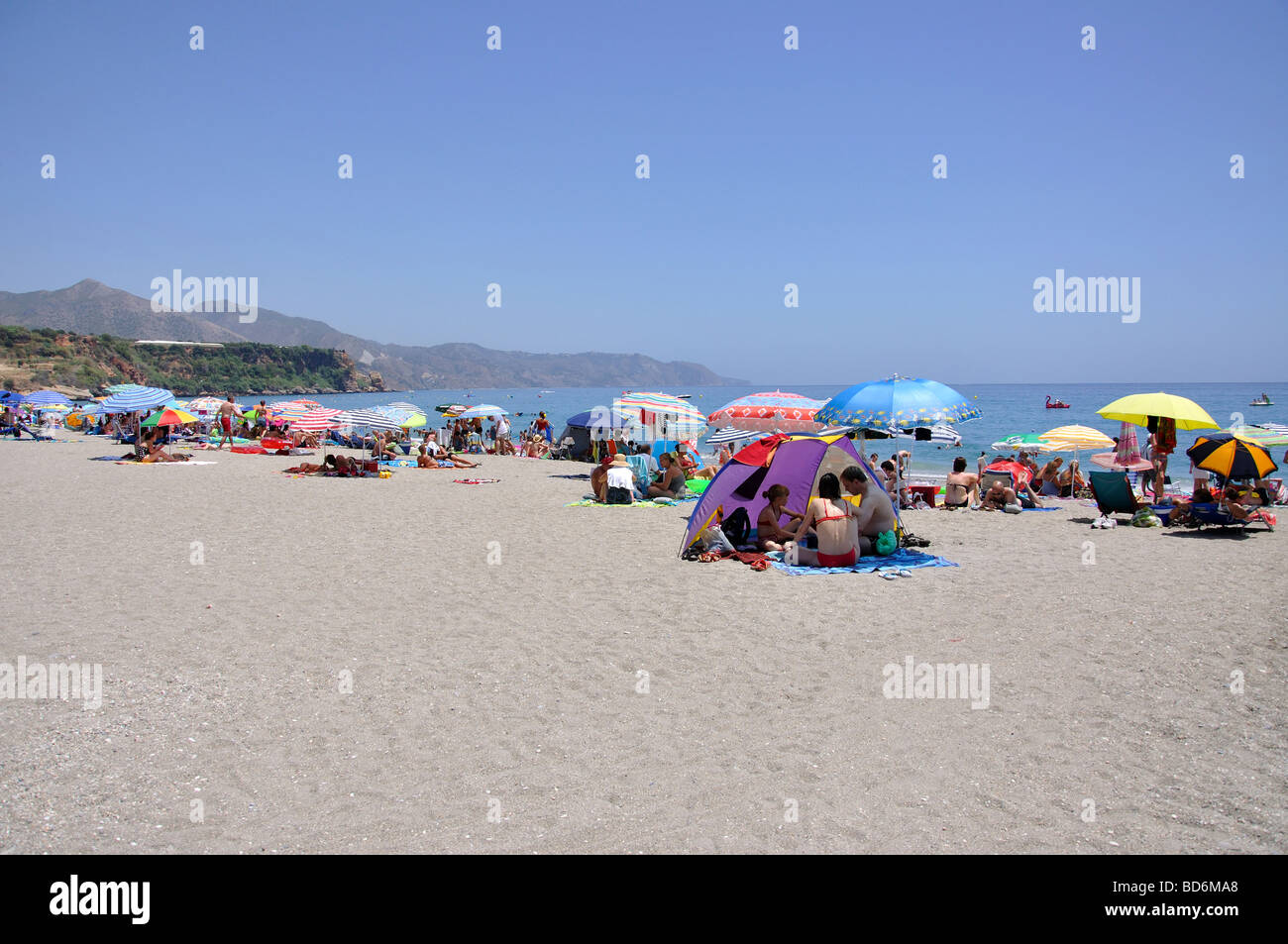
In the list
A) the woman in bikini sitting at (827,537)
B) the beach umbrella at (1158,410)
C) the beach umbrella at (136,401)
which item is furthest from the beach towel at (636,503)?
the beach umbrella at (136,401)

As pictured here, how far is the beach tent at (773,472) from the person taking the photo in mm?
9047

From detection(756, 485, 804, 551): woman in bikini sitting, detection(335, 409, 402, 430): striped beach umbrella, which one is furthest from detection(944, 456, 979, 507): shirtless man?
detection(335, 409, 402, 430): striped beach umbrella

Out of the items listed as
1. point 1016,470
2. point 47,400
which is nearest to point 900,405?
point 1016,470

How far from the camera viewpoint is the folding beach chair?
11484 millimetres

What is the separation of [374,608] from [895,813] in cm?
464

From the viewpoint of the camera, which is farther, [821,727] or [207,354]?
[207,354]

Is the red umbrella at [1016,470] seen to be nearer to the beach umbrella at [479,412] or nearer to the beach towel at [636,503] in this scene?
the beach towel at [636,503]

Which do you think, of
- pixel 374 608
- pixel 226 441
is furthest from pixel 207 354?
pixel 374 608

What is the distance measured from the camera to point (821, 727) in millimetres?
4387

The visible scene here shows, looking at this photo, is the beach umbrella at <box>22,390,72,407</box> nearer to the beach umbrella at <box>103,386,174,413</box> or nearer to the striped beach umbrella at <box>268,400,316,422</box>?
the striped beach umbrella at <box>268,400,316,422</box>

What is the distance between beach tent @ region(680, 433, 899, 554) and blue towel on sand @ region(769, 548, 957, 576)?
2.29 ft
